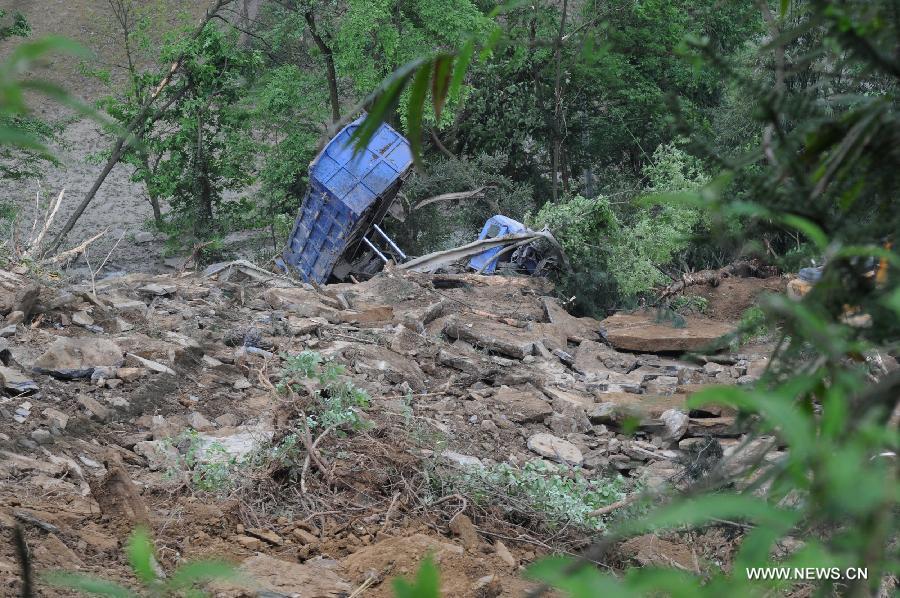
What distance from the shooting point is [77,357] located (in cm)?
654

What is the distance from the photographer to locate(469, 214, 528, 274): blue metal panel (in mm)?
13648

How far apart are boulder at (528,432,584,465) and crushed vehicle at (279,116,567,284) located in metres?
6.72

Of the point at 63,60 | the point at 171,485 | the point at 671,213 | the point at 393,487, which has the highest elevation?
the point at 671,213

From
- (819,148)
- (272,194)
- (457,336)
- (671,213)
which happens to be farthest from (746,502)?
(272,194)


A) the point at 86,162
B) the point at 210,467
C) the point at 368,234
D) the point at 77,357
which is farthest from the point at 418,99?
the point at 86,162

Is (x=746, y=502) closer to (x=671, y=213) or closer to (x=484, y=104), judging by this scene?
(x=671, y=213)

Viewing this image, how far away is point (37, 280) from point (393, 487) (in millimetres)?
5900

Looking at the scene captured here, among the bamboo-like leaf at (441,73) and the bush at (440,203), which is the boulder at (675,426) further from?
the bush at (440,203)

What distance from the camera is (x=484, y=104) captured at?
2114 cm

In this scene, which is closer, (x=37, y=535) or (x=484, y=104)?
(x=37, y=535)

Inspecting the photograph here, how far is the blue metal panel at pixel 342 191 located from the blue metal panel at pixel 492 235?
1669mm

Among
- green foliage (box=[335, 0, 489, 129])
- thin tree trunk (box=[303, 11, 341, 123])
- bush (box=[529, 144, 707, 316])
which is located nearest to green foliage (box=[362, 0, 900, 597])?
bush (box=[529, 144, 707, 316])

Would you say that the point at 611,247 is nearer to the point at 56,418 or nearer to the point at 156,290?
the point at 156,290

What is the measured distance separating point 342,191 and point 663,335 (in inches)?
241
